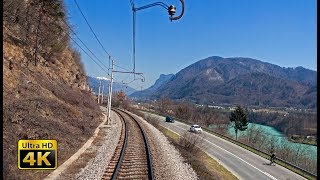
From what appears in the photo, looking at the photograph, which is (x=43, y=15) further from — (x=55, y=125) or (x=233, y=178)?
(x=233, y=178)

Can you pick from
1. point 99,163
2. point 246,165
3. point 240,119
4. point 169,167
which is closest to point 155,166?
point 169,167

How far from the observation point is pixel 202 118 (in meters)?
119

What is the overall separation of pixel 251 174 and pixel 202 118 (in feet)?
281

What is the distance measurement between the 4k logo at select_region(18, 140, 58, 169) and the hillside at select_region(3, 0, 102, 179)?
29cm

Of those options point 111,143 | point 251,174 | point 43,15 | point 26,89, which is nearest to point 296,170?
point 251,174

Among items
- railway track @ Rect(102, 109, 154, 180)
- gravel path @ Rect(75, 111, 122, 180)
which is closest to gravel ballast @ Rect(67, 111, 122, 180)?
gravel path @ Rect(75, 111, 122, 180)

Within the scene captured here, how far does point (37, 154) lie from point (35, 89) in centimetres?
1674

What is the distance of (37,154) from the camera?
14406 mm

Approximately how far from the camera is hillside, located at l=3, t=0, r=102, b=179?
19109 millimetres

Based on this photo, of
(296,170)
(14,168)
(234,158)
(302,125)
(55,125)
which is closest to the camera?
(14,168)

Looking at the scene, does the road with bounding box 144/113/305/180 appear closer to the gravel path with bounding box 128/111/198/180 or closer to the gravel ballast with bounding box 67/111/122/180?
the gravel path with bounding box 128/111/198/180

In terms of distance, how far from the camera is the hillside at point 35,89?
19109 millimetres

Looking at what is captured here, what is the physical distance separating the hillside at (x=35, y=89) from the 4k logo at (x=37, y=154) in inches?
11.5

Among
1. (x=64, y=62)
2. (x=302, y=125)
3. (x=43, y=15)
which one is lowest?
(x=302, y=125)
